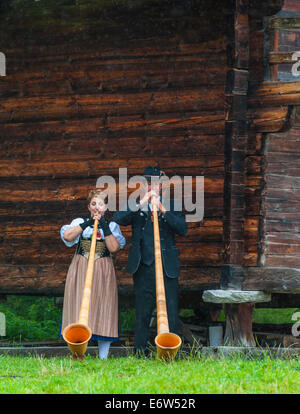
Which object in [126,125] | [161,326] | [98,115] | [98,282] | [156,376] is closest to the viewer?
[156,376]

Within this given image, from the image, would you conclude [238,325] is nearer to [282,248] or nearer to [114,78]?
[282,248]

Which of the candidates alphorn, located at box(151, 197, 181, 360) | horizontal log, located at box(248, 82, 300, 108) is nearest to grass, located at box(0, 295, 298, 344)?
alphorn, located at box(151, 197, 181, 360)

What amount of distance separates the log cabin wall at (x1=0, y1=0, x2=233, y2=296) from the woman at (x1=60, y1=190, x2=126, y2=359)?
1.52 meters

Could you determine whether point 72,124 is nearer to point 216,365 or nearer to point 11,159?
point 11,159

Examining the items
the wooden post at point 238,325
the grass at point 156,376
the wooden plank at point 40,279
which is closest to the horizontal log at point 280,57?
the wooden post at point 238,325

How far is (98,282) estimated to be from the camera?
7.60 metres

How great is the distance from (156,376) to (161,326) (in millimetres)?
459

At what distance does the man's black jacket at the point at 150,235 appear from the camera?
7.32 metres

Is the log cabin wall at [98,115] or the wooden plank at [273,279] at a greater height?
the log cabin wall at [98,115]

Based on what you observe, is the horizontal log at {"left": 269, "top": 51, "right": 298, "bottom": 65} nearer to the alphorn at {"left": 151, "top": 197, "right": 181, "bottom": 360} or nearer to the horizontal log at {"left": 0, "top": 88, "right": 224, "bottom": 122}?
the horizontal log at {"left": 0, "top": 88, "right": 224, "bottom": 122}

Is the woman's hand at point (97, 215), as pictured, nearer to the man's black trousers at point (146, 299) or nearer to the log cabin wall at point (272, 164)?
the man's black trousers at point (146, 299)

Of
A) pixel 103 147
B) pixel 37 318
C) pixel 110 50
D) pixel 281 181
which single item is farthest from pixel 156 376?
pixel 37 318

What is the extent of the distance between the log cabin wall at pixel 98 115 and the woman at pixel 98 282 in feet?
5.00

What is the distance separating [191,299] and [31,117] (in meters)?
3.37
